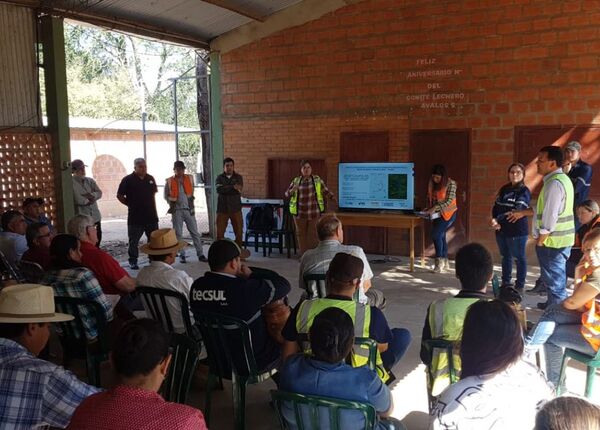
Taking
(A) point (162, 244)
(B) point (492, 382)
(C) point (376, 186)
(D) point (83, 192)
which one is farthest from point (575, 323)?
(D) point (83, 192)

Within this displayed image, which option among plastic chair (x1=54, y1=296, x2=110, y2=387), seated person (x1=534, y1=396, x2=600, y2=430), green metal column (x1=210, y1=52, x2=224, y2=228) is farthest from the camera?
green metal column (x1=210, y1=52, x2=224, y2=228)

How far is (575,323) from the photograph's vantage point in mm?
3266

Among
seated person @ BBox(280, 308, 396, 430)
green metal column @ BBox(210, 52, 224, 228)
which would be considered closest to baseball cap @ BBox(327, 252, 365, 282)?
seated person @ BBox(280, 308, 396, 430)

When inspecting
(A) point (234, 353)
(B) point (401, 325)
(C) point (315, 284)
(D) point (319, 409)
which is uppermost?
(C) point (315, 284)

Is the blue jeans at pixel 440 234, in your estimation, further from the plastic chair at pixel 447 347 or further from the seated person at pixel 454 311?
the plastic chair at pixel 447 347

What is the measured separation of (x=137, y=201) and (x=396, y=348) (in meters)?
5.58

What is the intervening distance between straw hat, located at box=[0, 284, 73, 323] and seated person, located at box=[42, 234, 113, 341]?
1.06 metres

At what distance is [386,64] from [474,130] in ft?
5.62

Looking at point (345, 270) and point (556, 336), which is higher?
point (345, 270)

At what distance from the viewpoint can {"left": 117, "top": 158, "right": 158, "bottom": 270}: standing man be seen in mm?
7898

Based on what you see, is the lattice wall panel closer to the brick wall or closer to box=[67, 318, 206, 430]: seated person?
the brick wall

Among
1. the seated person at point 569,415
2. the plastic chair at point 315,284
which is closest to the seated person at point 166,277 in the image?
the plastic chair at point 315,284

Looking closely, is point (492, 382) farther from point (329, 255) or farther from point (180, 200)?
point (180, 200)

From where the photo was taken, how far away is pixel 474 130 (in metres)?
8.09
